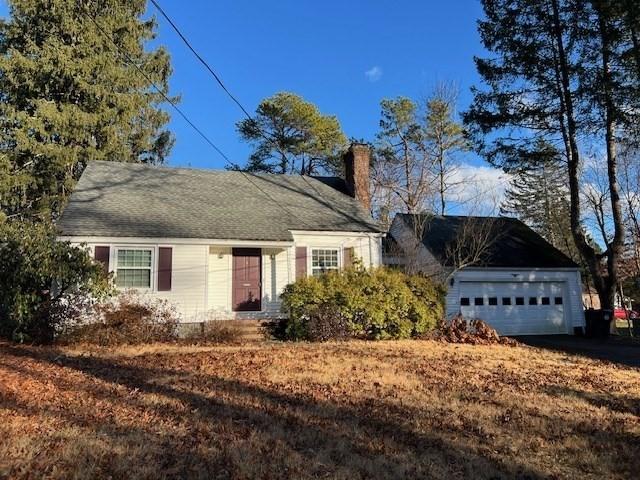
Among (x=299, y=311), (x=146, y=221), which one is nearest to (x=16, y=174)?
(x=146, y=221)

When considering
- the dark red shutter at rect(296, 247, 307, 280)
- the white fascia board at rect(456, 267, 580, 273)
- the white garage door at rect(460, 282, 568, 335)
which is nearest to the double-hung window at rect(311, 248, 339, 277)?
the dark red shutter at rect(296, 247, 307, 280)

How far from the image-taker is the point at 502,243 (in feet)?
73.7

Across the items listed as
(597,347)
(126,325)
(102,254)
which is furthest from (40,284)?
(597,347)

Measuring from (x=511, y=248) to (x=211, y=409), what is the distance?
1833 cm

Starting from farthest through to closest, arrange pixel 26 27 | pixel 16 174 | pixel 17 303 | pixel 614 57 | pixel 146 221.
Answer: pixel 26 27
pixel 16 174
pixel 614 57
pixel 146 221
pixel 17 303

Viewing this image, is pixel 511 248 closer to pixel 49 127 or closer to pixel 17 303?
pixel 17 303

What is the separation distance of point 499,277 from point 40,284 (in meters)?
16.1

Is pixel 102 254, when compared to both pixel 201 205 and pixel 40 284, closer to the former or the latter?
pixel 40 284

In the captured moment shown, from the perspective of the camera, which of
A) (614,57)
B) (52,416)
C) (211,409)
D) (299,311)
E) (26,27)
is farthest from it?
(26,27)

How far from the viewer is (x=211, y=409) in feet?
21.7

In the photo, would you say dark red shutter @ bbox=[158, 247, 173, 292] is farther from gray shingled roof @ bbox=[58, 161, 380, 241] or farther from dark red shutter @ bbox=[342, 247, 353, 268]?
dark red shutter @ bbox=[342, 247, 353, 268]

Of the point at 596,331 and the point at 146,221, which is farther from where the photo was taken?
the point at 596,331

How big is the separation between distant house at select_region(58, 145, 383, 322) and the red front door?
3 centimetres

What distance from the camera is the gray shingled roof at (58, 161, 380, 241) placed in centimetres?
1539
